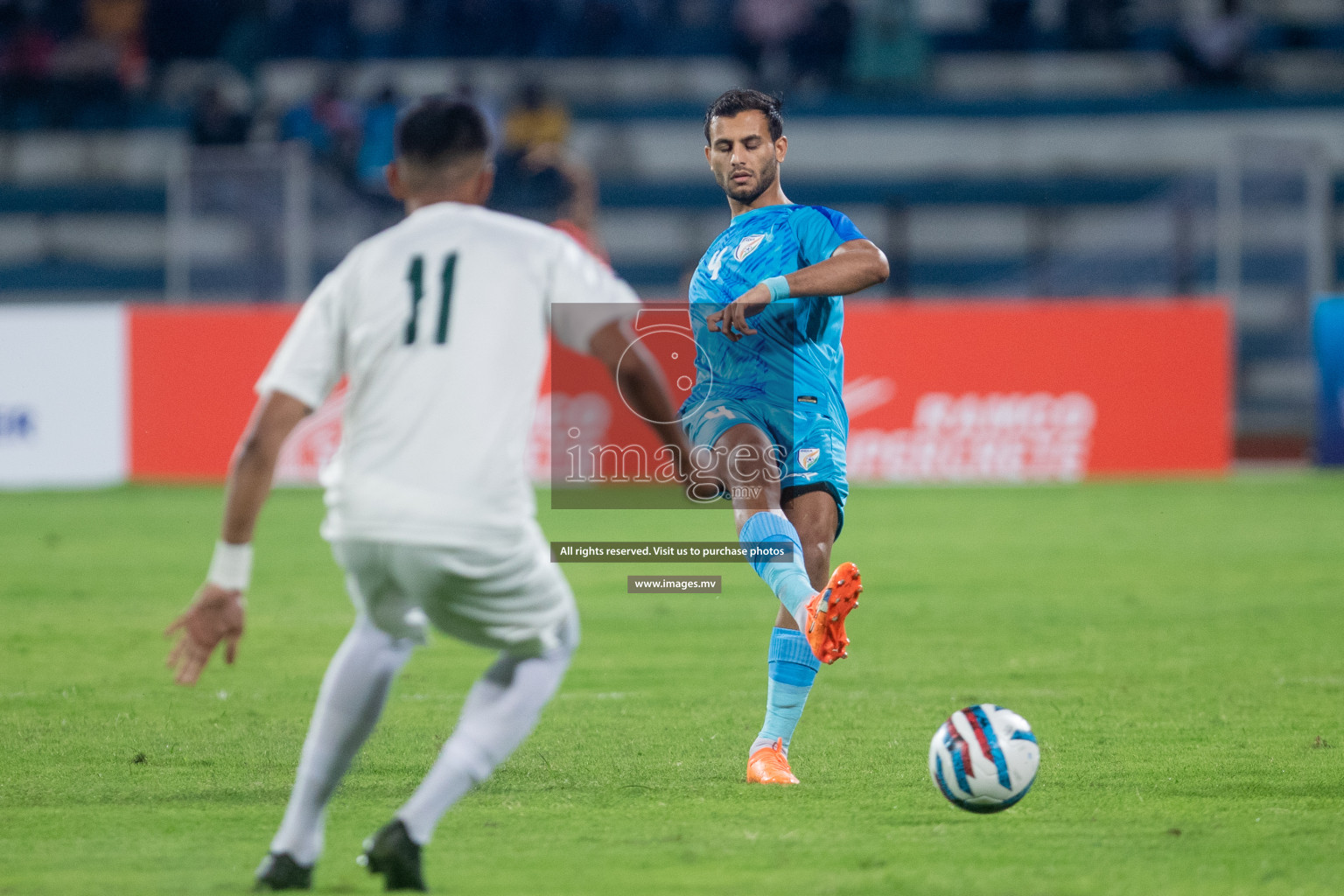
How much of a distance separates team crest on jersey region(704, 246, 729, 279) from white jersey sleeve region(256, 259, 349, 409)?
7.33ft

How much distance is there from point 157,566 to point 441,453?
8.17 metres

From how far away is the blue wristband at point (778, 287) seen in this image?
5.50m

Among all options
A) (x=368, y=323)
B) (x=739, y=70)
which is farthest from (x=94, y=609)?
(x=739, y=70)

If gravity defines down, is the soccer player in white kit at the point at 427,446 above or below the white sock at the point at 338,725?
above

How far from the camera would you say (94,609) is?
9.87 metres

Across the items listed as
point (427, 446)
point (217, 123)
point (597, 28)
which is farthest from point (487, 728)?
point (597, 28)

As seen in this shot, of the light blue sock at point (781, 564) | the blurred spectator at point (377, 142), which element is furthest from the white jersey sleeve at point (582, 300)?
the blurred spectator at point (377, 142)

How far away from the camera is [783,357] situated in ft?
19.4

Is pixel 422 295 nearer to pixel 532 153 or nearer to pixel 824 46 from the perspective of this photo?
pixel 532 153

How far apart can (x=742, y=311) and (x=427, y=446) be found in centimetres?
167

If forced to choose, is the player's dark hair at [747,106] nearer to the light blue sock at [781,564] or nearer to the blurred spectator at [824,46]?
the light blue sock at [781,564]

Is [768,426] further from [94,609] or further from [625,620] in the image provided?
[94,609]

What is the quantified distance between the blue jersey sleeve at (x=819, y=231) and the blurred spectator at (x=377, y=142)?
44.9 ft

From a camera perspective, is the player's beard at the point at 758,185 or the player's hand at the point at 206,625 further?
the player's beard at the point at 758,185
